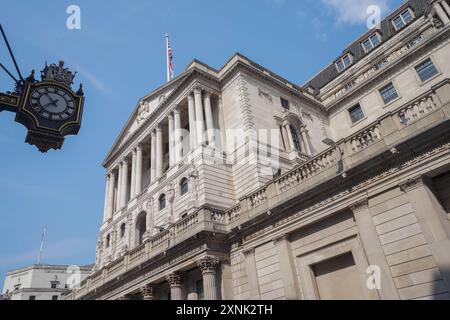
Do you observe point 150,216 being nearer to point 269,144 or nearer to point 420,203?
point 269,144

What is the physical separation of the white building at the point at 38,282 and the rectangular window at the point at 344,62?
69920mm

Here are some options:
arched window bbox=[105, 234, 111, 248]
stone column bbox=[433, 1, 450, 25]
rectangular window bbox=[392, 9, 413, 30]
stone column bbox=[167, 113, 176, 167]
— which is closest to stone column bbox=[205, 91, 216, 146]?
stone column bbox=[167, 113, 176, 167]

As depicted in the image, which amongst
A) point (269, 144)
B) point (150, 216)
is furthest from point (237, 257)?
point (150, 216)

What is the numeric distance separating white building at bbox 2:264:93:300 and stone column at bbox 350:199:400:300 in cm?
7837

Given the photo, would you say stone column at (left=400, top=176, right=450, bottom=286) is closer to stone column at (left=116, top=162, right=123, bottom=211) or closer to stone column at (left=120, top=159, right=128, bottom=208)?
stone column at (left=120, top=159, right=128, bottom=208)

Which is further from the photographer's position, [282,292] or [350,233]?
[282,292]

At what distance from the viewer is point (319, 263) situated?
16141 millimetres

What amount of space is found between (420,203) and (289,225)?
6.07m

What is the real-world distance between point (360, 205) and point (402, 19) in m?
36.3

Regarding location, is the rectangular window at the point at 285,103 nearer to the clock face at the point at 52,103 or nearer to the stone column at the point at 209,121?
the stone column at the point at 209,121

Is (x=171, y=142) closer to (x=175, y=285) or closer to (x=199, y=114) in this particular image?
(x=199, y=114)

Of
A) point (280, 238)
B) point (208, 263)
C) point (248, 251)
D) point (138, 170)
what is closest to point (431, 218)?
point (280, 238)

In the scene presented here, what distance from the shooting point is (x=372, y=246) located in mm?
Result: 13898

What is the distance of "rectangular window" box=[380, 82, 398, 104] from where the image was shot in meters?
34.3
